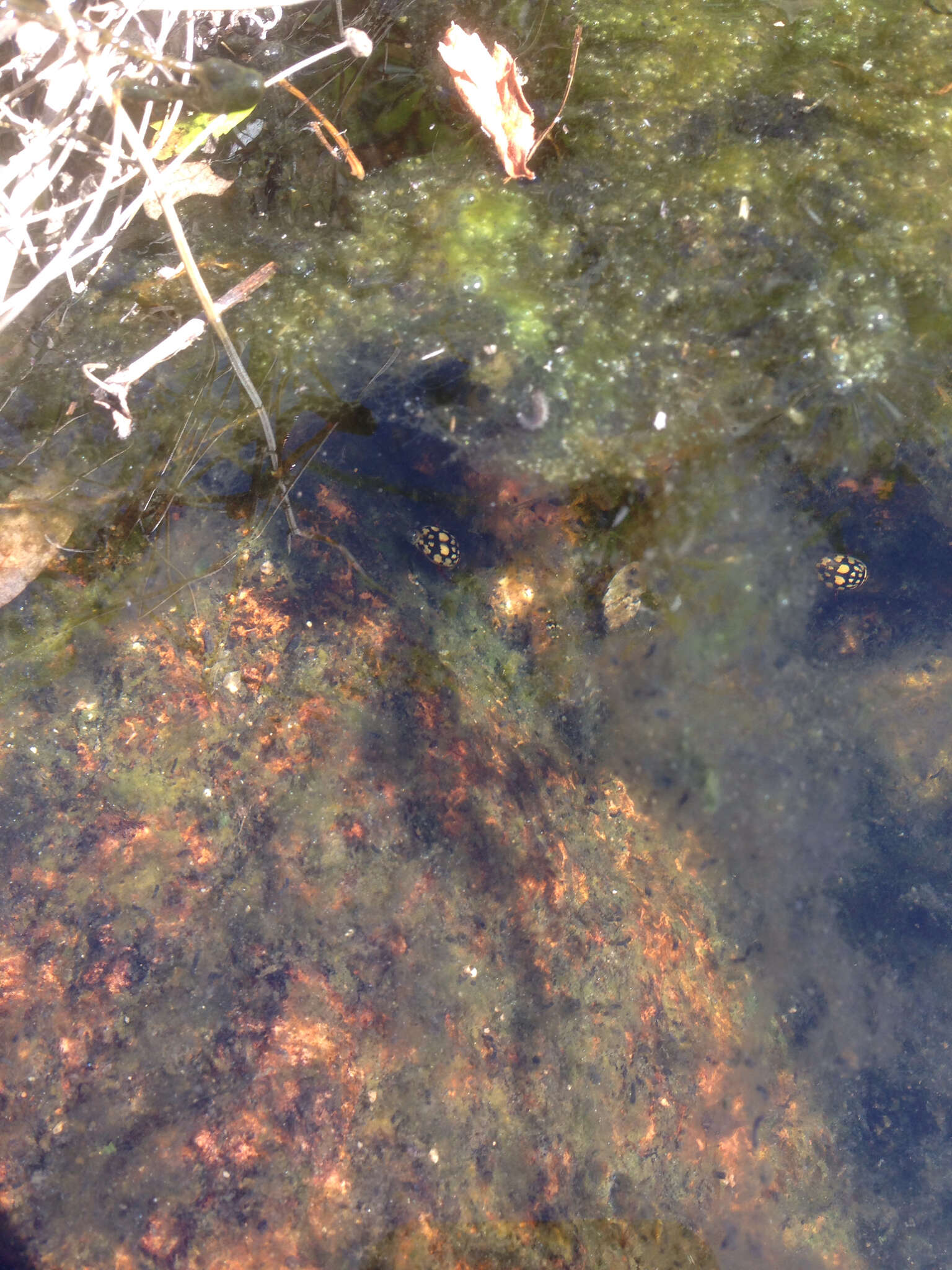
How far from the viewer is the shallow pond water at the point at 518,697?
152 cm

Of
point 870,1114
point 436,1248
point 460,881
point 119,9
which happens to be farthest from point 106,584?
point 870,1114

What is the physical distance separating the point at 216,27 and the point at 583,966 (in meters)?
2.95

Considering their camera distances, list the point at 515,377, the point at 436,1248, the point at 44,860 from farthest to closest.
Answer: the point at 515,377
the point at 44,860
the point at 436,1248

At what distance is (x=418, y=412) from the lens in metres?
2.18

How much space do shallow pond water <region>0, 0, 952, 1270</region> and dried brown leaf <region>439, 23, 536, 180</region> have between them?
8 centimetres

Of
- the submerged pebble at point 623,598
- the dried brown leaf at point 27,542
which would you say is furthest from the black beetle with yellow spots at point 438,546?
the dried brown leaf at point 27,542

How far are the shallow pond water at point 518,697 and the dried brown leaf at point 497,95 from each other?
0.08m

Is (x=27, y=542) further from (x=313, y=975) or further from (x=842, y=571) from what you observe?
(x=842, y=571)

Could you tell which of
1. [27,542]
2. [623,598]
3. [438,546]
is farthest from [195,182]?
[623,598]

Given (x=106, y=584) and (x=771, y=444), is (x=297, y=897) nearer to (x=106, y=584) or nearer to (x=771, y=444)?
(x=106, y=584)

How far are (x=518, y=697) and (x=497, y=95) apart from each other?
1.77 metres

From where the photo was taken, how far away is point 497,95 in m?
2.18

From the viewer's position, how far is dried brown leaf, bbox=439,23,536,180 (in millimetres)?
2176

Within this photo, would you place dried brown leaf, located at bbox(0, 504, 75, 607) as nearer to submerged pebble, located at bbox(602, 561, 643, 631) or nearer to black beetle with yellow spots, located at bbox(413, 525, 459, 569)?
black beetle with yellow spots, located at bbox(413, 525, 459, 569)
